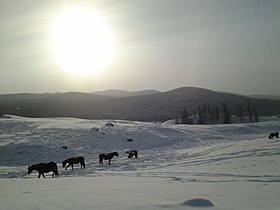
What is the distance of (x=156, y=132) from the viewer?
58.0m

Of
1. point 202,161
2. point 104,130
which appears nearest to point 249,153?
point 202,161

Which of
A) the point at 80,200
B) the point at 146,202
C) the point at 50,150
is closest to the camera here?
the point at 146,202

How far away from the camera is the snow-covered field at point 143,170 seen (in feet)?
28.1

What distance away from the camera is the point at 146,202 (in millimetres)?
8055

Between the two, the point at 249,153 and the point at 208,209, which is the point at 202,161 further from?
the point at 208,209

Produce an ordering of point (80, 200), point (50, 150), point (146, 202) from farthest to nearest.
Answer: point (50, 150) < point (80, 200) < point (146, 202)

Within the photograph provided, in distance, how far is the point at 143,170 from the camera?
2181 centimetres

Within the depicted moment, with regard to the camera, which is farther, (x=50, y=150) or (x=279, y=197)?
(x=50, y=150)

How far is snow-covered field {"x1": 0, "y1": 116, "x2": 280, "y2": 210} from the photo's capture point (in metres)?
8.56

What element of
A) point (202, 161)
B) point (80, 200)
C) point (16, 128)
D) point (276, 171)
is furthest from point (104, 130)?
point (80, 200)

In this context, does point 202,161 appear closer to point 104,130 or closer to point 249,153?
point 249,153

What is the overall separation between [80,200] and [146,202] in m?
1.96

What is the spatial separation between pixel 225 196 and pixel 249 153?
16.7 m

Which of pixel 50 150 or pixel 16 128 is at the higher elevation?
pixel 16 128
